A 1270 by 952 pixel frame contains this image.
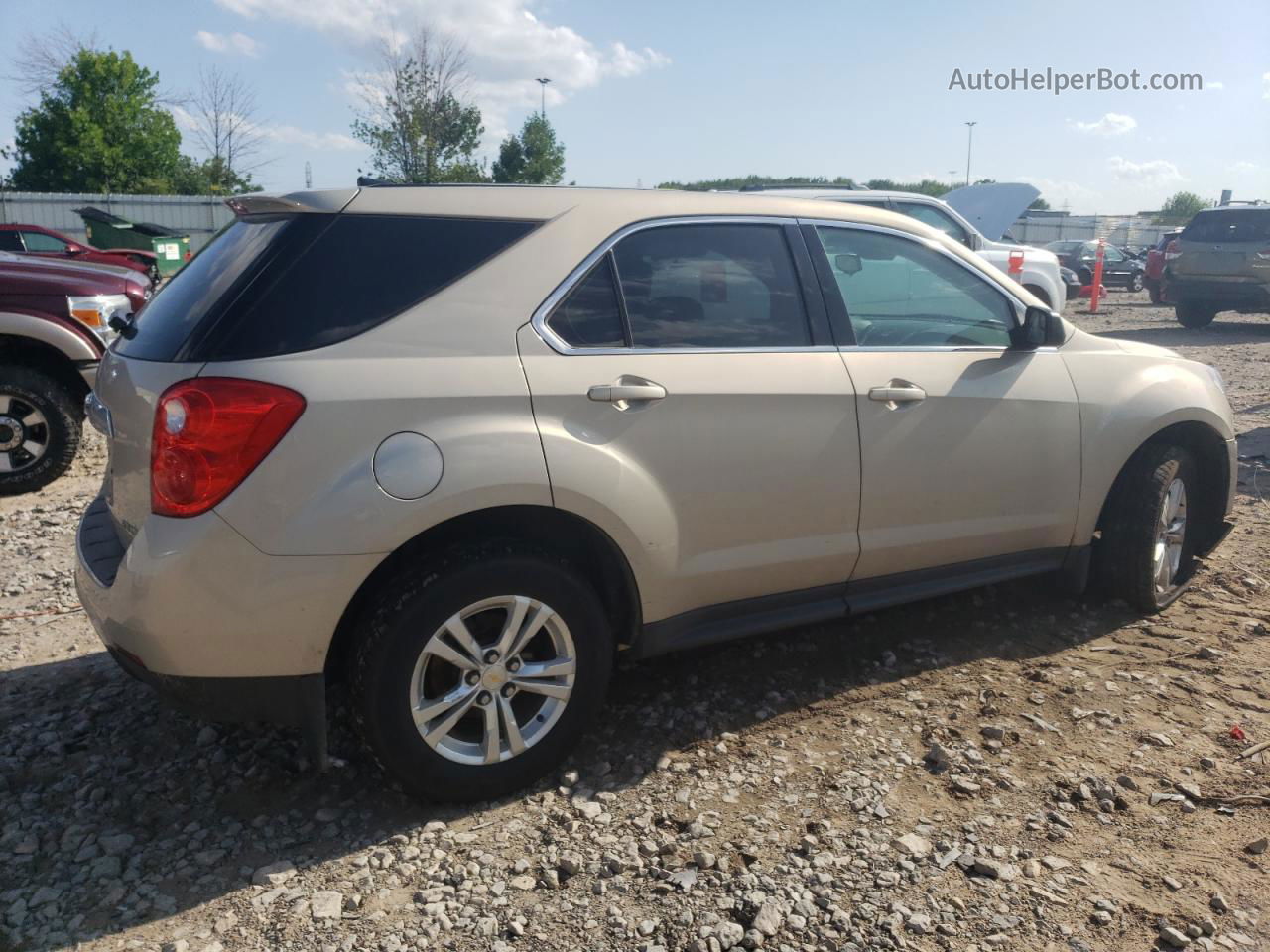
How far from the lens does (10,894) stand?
8.86 ft

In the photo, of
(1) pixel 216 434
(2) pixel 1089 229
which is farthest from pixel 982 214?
(2) pixel 1089 229

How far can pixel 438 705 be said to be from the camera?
9.58 feet

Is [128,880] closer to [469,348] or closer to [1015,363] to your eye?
[469,348]

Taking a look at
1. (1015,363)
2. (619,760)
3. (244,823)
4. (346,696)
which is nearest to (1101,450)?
(1015,363)

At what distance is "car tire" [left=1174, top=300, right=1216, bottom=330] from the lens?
16.2 metres

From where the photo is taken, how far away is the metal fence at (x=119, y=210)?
101ft

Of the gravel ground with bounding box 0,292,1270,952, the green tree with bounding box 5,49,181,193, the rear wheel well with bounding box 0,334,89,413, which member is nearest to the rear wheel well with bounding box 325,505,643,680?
the gravel ground with bounding box 0,292,1270,952

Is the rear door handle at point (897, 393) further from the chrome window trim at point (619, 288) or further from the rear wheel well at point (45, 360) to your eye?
the rear wheel well at point (45, 360)

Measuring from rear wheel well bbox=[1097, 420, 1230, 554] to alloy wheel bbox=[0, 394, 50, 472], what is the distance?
5947 mm

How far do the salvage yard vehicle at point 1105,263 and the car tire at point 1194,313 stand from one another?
9.94 m

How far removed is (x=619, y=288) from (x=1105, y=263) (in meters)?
27.6

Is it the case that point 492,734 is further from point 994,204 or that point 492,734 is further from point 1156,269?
point 1156,269

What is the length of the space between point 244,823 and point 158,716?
813mm

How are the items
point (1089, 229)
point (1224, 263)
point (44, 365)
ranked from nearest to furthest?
point (44, 365) < point (1224, 263) < point (1089, 229)
